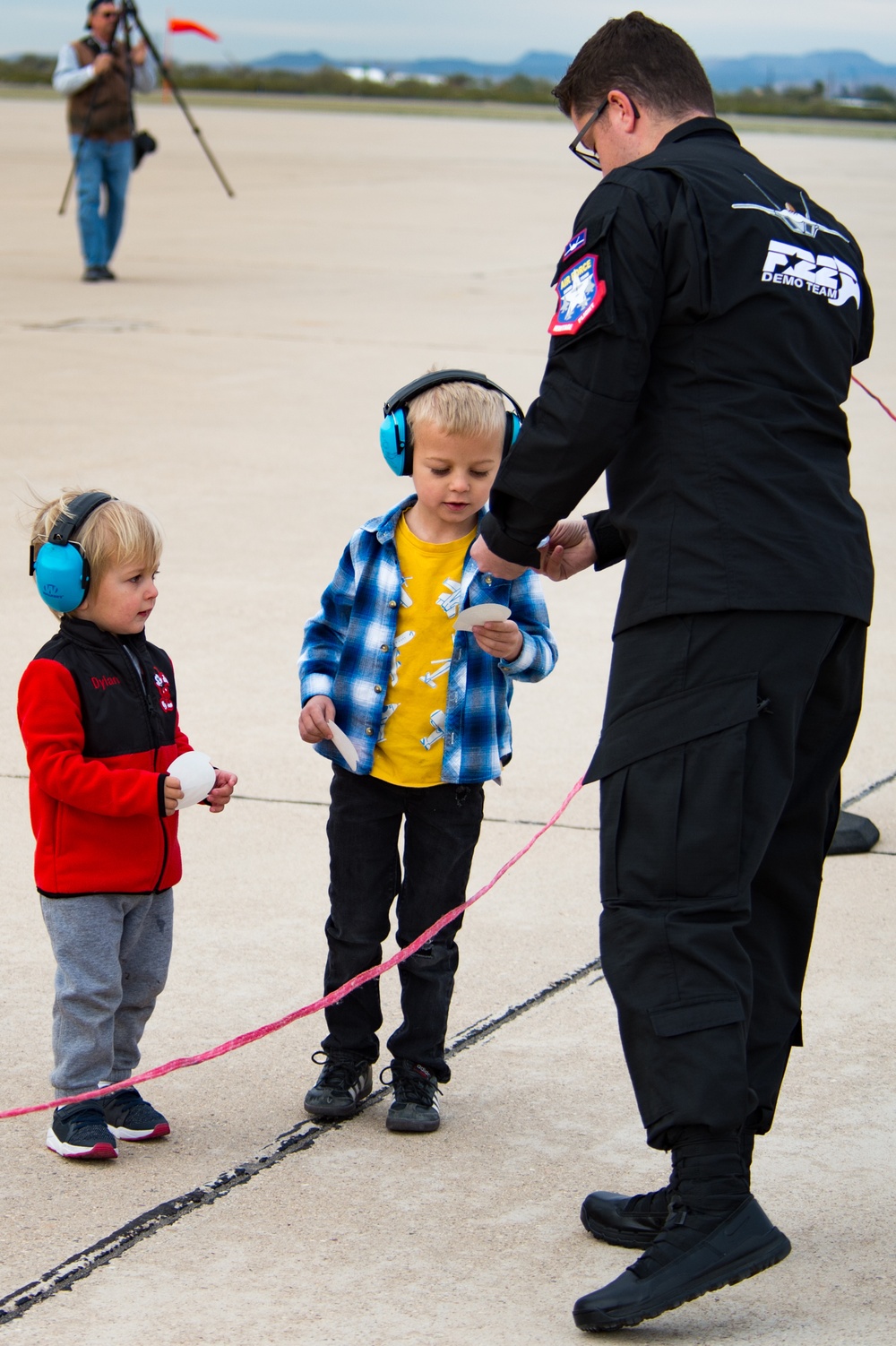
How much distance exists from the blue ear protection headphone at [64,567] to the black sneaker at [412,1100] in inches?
41.6

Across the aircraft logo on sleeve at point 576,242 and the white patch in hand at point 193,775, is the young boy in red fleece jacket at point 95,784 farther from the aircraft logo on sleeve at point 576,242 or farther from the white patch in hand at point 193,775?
the aircraft logo on sleeve at point 576,242

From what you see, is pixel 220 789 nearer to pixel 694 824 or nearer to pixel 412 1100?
pixel 412 1100

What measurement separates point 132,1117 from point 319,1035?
1.73ft

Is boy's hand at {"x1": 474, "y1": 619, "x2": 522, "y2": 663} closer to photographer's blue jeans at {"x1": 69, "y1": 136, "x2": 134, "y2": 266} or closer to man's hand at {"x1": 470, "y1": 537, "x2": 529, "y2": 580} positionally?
man's hand at {"x1": 470, "y1": 537, "x2": 529, "y2": 580}

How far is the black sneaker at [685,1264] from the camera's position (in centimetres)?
242

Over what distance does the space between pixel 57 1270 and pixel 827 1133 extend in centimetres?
139

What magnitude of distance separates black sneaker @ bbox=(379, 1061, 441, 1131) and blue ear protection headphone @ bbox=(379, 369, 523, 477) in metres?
1.11

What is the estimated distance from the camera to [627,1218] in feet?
8.78

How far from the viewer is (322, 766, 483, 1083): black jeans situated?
3.10m

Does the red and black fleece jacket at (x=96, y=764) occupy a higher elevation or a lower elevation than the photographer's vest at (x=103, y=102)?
lower

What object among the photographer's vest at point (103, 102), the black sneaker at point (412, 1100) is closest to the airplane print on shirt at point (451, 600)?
the black sneaker at point (412, 1100)

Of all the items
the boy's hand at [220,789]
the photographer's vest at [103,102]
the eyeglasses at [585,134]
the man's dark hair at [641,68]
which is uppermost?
the photographer's vest at [103,102]

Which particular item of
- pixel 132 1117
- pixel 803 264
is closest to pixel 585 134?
pixel 803 264

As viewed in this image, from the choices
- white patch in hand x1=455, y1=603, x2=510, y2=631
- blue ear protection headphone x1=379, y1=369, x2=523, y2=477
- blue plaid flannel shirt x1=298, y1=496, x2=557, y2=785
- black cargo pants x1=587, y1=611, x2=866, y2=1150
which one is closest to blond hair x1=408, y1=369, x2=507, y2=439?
blue ear protection headphone x1=379, y1=369, x2=523, y2=477
